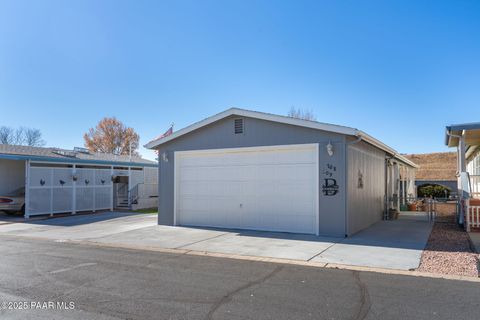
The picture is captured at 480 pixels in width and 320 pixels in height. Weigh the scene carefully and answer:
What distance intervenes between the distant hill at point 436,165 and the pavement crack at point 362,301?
33.6 meters

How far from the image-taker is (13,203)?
17.4m

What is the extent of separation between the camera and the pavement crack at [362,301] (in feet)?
14.2

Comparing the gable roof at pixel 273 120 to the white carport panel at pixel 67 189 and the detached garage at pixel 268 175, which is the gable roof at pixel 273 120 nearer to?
the detached garage at pixel 268 175

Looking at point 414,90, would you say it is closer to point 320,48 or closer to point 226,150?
point 320,48

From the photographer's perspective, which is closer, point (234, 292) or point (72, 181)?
point (234, 292)

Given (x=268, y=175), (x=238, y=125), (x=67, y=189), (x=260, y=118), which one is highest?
(x=260, y=118)

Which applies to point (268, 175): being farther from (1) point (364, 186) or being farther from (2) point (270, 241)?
(1) point (364, 186)

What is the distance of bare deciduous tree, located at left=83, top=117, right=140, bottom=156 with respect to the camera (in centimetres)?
5012

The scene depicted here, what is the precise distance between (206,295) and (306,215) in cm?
588

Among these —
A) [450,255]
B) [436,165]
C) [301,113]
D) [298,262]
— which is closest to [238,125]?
[298,262]

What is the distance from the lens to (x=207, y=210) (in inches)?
484

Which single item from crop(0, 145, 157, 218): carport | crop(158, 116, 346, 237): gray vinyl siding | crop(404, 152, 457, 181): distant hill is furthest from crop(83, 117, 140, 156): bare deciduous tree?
crop(158, 116, 346, 237): gray vinyl siding

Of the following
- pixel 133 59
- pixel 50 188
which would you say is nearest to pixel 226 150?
pixel 133 59

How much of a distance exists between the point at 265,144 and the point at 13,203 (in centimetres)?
1343
